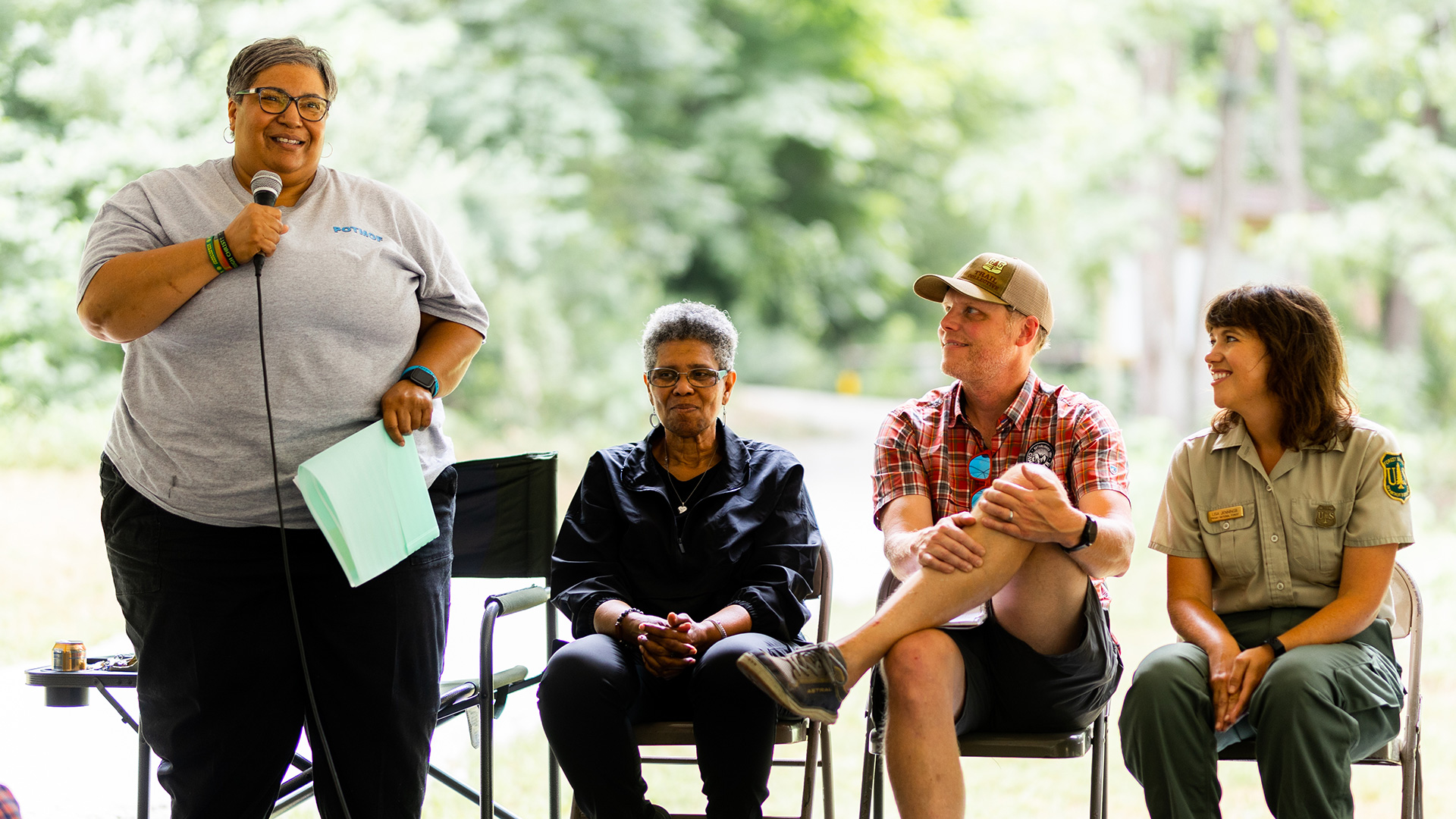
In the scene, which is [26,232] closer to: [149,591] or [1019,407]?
[149,591]

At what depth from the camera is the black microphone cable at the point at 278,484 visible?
6.41ft

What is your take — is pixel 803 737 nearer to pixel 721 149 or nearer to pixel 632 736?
pixel 632 736

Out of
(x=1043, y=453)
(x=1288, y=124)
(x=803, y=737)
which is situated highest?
(x=1288, y=124)

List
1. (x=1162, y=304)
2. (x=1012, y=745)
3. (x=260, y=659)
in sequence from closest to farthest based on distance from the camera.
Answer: (x=260, y=659) < (x=1012, y=745) < (x=1162, y=304)

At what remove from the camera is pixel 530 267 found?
9141mm

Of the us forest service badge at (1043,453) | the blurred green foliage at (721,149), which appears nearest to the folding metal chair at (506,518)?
the us forest service badge at (1043,453)

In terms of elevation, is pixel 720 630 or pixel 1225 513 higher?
pixel 1225 513

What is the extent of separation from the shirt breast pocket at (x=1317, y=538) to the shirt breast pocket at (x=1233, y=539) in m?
0.07

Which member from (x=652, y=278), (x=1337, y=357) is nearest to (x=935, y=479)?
(x=1337, y=357)

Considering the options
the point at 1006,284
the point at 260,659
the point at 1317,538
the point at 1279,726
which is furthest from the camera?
the point at 1006,284

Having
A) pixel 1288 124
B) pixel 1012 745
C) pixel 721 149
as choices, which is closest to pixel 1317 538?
pixel 1012 745

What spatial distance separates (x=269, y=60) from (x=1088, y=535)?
1.68m

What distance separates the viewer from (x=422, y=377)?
2.14 meters

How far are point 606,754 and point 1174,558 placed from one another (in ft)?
4.05
